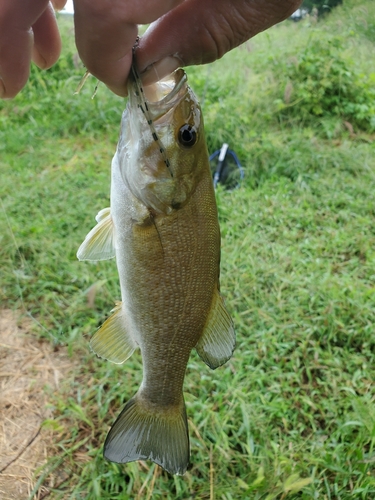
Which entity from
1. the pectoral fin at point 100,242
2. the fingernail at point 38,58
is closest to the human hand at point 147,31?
the fingernail at point 38,58

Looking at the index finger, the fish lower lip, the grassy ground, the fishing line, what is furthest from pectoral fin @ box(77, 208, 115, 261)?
the grassy ground

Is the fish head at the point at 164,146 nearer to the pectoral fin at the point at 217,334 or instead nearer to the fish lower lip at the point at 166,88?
the fish lower lip at the point at 166,88

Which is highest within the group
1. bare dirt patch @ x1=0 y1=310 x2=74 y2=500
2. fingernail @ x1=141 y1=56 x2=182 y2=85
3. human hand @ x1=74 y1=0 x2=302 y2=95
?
human hand @ x1=74 y1=0 x2=302 y2=95

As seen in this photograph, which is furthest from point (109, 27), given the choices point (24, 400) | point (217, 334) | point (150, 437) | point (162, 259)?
point (24, 400)

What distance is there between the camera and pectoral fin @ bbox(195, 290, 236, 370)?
1433 mm

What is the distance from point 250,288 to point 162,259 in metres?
2.09

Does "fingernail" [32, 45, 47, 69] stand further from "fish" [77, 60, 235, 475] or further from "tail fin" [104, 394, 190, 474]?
"tail fin" [104, 394, 190, 474]

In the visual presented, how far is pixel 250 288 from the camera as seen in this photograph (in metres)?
3.35

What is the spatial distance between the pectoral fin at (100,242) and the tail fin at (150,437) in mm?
528

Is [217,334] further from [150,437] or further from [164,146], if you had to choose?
[164,146]

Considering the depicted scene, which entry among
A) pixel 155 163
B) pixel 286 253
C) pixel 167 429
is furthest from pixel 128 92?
pixel 286 253

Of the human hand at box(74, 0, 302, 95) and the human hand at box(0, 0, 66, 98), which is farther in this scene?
the human hand at box(0, 0, 66, 98)

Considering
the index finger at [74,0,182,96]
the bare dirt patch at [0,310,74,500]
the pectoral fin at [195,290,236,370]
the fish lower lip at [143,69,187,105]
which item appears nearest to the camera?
the index finger at [74,0,182,96]

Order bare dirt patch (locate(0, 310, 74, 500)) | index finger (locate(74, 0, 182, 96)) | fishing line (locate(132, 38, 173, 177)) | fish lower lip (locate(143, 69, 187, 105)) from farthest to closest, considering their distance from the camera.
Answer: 1. bare dirt patch (locate(0, 310, 74, 500))
2. fish lower lip (locate(143, 69, 187, 105))
3. fishing line (locate(132, 38, 173, 177))
4. index finger (locate(74, 0, 182, 96))
